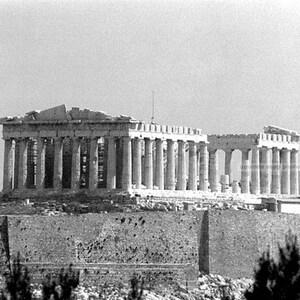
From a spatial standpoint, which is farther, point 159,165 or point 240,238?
point 159,165

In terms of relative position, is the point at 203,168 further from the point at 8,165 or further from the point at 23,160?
the point at 8,165

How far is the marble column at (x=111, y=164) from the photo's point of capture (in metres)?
170

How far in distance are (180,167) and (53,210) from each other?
1638 cm

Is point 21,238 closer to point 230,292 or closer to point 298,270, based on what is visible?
point 230,292

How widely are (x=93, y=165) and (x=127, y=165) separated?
2.46 metres

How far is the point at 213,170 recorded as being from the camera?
607 feet

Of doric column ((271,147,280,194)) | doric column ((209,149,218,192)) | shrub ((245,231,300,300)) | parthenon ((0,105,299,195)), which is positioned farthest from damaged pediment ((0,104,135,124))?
shrub ((245,231,300,300))

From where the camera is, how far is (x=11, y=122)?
6836 inches

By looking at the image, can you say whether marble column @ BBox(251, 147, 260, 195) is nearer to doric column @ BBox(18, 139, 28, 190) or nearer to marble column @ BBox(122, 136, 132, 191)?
marble column @ BBox(122, 136, 132, 191)

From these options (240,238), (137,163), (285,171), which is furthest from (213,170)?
(240,238)

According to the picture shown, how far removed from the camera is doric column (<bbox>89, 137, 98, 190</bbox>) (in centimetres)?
17075

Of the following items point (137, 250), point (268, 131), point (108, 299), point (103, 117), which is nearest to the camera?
point (108, 299)

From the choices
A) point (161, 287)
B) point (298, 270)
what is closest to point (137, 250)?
point (161, 287)

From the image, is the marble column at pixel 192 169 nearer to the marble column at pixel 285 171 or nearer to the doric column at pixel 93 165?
the doric column at pixel 93 165
